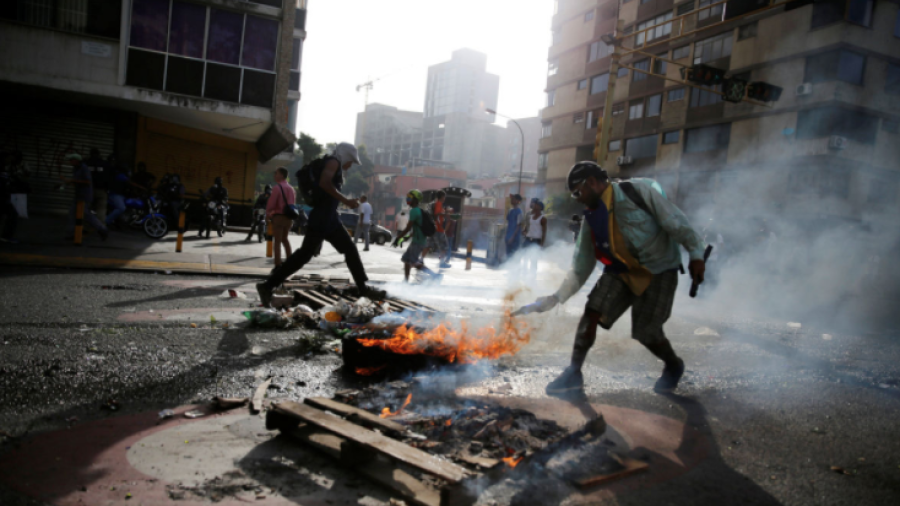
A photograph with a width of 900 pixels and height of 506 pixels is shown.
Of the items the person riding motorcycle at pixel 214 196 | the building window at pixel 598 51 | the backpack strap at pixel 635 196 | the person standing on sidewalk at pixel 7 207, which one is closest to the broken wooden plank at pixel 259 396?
the backpack strap at pixel 635 196

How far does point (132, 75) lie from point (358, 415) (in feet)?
62.5

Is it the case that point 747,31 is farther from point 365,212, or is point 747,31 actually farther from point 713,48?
point 365,212

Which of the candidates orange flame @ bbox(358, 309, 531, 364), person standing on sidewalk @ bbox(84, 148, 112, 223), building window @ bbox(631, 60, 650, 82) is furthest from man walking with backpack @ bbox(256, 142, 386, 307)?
building window @ bbox(631, 60, 650, 82)

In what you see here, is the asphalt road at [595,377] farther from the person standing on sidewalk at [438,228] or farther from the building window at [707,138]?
the building window at [707,138]

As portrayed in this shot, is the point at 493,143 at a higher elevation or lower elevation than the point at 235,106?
higher

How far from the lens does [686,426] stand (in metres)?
3.24

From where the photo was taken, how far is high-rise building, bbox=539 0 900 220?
24984mm

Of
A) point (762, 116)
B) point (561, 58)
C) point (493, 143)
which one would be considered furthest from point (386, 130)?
point (762, 116)

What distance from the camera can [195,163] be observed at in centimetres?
2234

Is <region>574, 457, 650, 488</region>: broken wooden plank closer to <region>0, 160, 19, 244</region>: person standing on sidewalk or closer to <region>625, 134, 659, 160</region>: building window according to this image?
<region>0, 160, 19, 244</region>: person standing on sidewalk

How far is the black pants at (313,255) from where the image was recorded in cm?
561

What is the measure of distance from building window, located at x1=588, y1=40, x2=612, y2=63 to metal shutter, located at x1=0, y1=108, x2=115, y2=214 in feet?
120

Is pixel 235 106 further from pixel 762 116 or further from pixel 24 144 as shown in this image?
pixel 762 116

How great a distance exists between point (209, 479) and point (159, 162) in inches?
849
